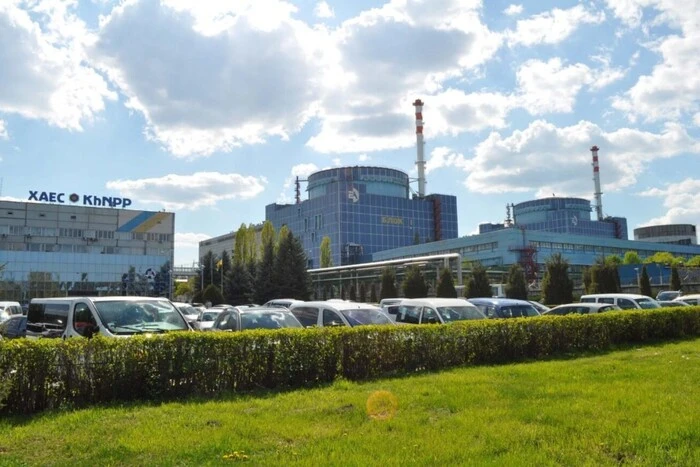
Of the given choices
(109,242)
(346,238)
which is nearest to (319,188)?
(346,238)

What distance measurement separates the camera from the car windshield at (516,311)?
60.2 ft

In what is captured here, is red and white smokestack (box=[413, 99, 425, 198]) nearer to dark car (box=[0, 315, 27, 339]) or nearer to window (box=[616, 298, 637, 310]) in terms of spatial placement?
window (box=[616, 298, 637, 310])

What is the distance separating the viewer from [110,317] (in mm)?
11078

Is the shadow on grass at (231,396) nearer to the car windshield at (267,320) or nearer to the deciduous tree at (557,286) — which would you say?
the car windshield at (267,320)

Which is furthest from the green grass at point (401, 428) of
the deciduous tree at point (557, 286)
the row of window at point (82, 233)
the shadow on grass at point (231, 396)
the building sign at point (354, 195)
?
the building sign at point (354, 195)

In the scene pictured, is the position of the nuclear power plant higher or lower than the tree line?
higher

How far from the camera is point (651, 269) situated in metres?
65.4

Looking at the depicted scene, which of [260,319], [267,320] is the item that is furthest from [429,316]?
[260,319]

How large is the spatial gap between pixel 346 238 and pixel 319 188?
1566cm

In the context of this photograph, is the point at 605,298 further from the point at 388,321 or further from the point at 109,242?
the point at 109,242

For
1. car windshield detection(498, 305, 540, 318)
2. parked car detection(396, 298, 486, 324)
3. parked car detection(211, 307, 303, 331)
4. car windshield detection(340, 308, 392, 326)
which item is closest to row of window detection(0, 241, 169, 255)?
parked car detection(211, 307, 303, 331)

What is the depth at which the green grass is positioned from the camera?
19.1 feet

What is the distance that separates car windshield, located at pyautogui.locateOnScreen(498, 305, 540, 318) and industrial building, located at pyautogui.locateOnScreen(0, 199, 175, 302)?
76852 mm

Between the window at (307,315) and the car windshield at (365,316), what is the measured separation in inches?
37.9
